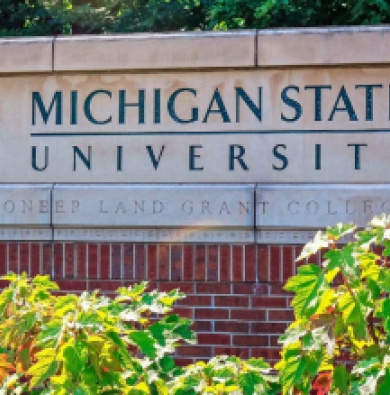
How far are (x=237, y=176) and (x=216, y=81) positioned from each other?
0.61m

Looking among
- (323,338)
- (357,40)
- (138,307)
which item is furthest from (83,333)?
(357,40)

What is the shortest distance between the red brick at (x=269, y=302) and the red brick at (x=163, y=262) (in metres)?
0.56

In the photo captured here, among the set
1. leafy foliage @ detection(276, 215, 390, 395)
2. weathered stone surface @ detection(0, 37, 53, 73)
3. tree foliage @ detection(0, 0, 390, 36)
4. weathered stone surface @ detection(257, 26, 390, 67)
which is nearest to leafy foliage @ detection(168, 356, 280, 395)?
leafy foliage @ detection(276, 215, 390, 395)

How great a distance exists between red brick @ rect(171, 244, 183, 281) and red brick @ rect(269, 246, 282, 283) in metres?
0.55

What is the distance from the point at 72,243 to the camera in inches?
200

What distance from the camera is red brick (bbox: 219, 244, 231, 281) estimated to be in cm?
490

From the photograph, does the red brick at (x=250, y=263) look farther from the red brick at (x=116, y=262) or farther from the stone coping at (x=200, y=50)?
the stone coping at (x=200, y=50)

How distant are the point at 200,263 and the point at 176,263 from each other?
0.15 meters

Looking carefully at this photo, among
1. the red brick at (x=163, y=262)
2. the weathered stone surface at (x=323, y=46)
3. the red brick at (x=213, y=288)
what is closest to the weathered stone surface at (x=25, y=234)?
the red brick at (x=163, y=262)

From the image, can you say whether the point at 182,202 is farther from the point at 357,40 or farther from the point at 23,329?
the point at 23,329

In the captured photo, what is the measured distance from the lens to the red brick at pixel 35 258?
16.8 ft

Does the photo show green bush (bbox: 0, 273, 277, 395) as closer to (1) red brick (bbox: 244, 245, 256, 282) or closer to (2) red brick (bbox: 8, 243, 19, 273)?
(1) red brick (bbox: 244, 245, 256, 282)

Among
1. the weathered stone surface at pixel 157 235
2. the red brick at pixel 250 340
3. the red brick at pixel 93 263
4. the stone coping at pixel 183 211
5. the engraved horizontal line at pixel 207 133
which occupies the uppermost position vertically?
the engraved horizontal line at pixel 207 133

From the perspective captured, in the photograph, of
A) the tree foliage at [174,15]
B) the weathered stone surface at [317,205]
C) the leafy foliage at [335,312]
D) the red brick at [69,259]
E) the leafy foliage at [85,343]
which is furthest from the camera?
the tree foliage at [174,15]
